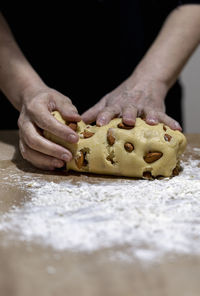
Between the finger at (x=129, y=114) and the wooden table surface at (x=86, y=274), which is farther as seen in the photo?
the finger at (x=129, y=114)

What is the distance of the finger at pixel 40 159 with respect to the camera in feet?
4.16

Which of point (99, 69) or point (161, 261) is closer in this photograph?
point (161, 261)

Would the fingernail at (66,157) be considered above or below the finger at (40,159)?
above

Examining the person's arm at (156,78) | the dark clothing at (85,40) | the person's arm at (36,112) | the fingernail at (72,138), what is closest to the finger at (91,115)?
the person's arm at (156,78)

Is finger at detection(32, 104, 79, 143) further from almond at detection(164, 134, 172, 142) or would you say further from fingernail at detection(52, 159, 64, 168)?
almond at detection(164, 134, 172, 142)

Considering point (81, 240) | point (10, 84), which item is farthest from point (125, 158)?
point (10, 84)

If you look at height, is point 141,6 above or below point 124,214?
above

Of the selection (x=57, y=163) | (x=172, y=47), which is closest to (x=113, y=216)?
(x=57, y=163)

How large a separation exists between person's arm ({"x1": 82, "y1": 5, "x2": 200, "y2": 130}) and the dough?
4cm

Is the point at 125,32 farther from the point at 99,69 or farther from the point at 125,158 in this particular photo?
the point at 125,158

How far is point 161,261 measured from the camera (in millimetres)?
785

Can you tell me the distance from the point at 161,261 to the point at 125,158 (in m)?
0.48

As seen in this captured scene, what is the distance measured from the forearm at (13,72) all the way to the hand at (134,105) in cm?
23

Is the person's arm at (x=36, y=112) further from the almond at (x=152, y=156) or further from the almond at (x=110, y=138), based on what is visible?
the almond at (x=152, y=156)
